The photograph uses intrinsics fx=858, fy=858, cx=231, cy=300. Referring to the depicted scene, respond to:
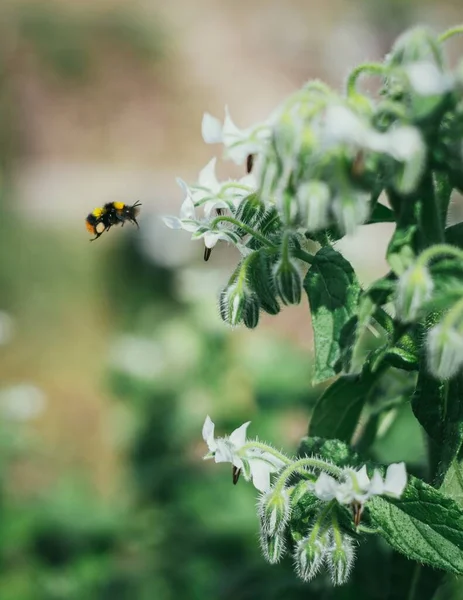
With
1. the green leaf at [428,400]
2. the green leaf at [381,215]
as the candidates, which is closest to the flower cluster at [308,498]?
the green leaf at [428,400]

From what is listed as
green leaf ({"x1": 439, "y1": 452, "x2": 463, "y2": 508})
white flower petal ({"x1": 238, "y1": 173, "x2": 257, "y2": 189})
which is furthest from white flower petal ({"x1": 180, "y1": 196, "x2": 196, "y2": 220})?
green leaf ({"x1": 439, "y1": 452, "x2": 463, "y2": 508})

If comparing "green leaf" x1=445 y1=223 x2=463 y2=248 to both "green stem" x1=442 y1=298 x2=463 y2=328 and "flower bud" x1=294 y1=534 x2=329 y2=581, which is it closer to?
"green stem" x1=442 y1=298 x2=463 y2=328

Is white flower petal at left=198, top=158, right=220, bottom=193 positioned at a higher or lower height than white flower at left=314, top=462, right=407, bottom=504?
higher

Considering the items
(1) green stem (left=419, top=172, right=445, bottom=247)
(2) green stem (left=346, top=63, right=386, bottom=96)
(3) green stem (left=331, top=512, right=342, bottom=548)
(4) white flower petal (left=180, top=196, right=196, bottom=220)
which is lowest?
(3) green stem (left=331, top=512, right=342, bottom=548)

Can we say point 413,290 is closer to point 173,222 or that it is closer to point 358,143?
point 358,143

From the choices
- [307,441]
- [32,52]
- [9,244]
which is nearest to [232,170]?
[9,244]

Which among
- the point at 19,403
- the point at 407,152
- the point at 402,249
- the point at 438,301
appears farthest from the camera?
the point at 19,403

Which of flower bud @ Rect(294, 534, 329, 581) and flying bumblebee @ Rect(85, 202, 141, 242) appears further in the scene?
flying bumblebee @ Rect(85, 202, 141, 242)

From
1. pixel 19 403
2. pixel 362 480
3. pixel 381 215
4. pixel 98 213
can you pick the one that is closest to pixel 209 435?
pixel 362 480
